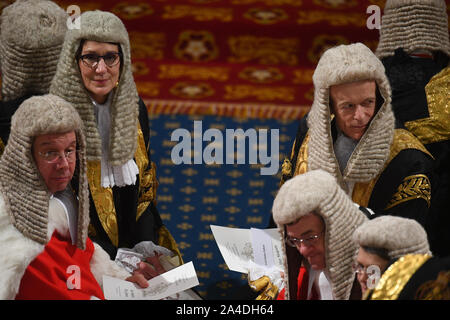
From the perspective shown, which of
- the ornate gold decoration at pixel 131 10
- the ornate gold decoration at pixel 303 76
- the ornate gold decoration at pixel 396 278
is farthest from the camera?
the ornate gold decoration at pixel 131 10

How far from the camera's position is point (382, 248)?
3.61 metres

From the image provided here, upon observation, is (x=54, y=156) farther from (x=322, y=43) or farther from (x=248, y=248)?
(x=322, y=43)

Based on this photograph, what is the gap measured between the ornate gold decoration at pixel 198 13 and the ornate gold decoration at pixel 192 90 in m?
0.80

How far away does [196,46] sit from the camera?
7977 mm

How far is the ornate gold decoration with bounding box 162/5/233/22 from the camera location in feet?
26.7

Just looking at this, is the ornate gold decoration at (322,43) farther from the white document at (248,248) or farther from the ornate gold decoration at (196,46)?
the white document at (248,248)

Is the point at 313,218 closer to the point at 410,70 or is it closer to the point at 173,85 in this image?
the point at 410,70

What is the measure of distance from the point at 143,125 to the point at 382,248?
2.09m

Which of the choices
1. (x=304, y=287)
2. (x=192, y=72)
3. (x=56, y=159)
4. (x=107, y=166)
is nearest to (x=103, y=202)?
(x=107, y=166)

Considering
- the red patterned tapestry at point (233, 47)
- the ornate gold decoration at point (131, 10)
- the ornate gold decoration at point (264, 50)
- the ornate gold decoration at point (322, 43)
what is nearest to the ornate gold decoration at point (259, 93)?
the red patterned tapestry at point (233, 47)

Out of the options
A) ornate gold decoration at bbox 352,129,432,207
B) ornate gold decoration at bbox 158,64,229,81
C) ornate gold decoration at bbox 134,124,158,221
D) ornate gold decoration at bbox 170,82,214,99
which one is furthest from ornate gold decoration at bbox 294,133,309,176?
ornate gold decoration at bbox 158,64,229,81

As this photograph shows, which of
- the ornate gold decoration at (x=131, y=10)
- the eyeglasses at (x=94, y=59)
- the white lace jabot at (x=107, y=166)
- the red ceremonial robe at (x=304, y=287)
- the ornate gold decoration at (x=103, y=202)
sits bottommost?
the red ceremonial robe at (x=304, y=287)

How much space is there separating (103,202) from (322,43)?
11.1ft

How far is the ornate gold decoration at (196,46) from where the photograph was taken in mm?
7883
